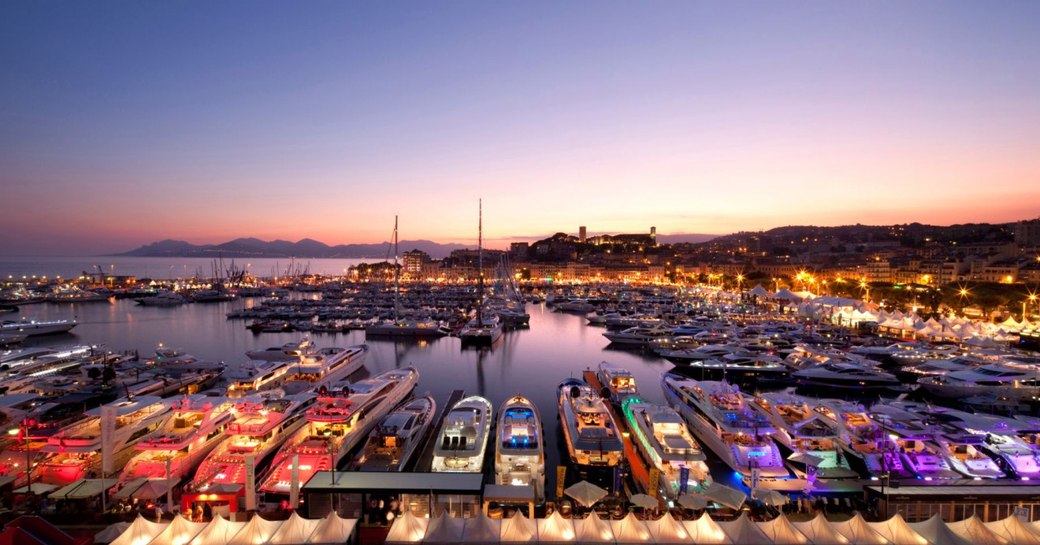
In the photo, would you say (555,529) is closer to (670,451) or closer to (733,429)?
(670,451)

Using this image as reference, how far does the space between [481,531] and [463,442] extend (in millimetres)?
5187

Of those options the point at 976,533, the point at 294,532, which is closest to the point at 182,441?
the point at 294,532

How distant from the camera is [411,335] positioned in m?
34.4

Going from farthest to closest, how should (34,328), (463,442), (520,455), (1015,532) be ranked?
(34,328) → (463,442) → (520,455) → (1015,532)

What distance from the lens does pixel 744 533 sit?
20.4ft

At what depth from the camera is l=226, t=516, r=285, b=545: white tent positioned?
6.11 meters

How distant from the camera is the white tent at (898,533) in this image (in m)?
6.09

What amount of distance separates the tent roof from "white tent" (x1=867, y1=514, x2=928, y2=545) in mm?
5495

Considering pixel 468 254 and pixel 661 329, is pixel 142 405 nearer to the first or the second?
pixel 661 329

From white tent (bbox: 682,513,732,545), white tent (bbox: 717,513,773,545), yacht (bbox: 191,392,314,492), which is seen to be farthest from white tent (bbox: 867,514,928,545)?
yacht (bbox: 191,392,314,492)

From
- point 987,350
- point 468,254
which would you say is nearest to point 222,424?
point 987,350

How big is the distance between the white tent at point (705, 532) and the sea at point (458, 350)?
557cm

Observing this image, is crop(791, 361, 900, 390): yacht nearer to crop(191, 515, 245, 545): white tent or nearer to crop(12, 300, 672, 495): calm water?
crop(12, 300, 672, 495): calm water

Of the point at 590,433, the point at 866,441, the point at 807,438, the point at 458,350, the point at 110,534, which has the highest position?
the point at 110,534
